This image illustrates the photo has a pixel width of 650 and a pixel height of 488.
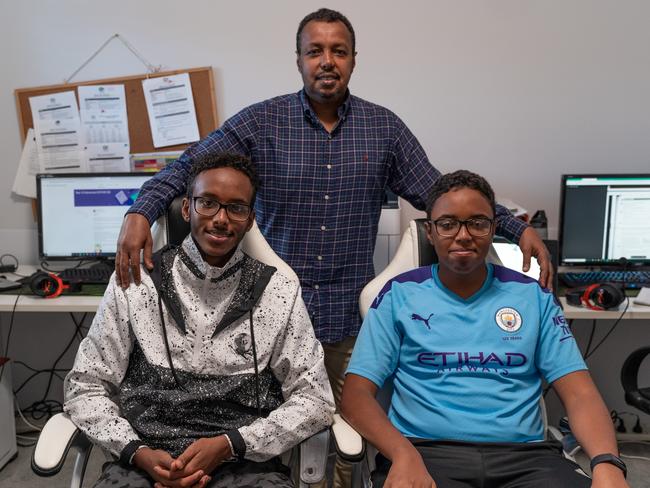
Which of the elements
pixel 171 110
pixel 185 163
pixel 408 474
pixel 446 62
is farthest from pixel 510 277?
pixel 171 110

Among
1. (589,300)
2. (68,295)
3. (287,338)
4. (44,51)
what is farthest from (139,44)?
(589,300)

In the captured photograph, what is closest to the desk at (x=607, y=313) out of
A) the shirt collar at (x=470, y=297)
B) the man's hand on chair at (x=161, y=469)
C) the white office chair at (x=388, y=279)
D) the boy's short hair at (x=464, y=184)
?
the white office chair at (x=388, y=279)

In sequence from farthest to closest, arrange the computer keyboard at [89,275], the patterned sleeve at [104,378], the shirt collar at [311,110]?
the computer keyboard at [89,275] → the shirt collar at [311,110] → the patterned sleeve at [104,378]

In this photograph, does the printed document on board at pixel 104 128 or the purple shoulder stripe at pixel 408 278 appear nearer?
the purple shoulder stripe at pixel 408 278

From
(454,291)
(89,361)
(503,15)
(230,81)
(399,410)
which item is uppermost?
(503,15)

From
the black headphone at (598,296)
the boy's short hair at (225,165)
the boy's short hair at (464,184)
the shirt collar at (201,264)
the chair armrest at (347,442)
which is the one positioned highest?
the boy's short hair at (225,165)

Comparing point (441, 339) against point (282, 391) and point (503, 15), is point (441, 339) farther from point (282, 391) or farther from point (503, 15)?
point (503, 15)

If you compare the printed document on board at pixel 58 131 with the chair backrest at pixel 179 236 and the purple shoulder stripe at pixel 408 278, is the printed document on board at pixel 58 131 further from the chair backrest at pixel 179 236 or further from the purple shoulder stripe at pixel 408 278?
the purple shoulder stripe at pixel 408 278

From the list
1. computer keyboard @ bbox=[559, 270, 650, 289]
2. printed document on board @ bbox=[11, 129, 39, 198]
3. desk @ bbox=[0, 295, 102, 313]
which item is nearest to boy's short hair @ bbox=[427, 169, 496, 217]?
computer keyboard @ bbox=[559, 270, 650, 289]

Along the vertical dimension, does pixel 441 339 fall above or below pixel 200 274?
below

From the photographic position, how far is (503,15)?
2.59 meters

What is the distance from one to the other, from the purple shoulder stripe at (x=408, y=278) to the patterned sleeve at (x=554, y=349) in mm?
306

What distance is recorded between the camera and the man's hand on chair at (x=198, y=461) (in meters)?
1.37

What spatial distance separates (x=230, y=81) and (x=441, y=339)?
160 cm
